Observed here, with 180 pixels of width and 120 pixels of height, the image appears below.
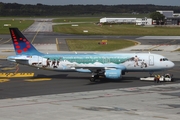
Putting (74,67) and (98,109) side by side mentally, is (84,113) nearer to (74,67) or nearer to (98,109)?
(98,109)

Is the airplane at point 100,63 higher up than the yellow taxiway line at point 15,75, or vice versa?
the airplane at point 100,63

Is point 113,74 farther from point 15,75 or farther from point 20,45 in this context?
point 15,75

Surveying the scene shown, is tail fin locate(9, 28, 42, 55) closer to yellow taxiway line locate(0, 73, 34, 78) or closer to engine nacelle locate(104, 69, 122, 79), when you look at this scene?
yellow taxiway line locate(0, 73, 34, 78)

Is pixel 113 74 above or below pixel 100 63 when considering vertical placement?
below

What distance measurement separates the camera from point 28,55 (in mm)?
60000

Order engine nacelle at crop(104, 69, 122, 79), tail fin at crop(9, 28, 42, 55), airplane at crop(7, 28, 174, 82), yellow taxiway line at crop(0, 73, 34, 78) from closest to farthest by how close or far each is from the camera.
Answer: engine nacelle at crop(104, 69, 122, 79) → airplane at crop(7, 28, 174, 82) → tail fin at crop(9, 28, 42, 55) → yellow taxiway line at crop(0, 73, 34, 78)

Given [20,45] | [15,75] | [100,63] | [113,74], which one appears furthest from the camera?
[15,75]

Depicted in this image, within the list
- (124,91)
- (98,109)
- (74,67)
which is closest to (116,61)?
(74,67)

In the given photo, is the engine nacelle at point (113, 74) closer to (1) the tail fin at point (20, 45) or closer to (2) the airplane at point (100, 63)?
(2) the airplane at point (100, 63)

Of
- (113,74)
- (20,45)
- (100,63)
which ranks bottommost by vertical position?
(113,74)

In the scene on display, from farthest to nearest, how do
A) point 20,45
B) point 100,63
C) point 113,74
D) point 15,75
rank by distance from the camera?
1. point 15,75
2. point 20,45
3. point 100,63
4. point 113,74

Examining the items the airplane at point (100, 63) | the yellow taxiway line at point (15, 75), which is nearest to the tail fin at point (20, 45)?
the airplane at point (100, 63)

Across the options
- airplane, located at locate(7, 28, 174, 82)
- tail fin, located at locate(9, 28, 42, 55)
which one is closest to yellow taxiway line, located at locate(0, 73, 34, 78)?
airplane, located at locate(7, 28, 174, 82)

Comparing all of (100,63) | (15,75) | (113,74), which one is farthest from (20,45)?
(113,74)
